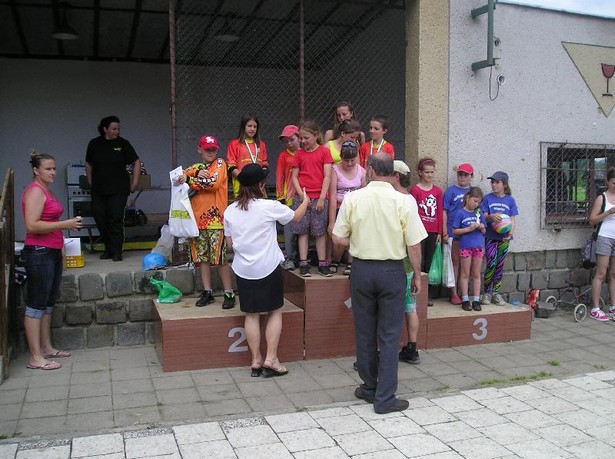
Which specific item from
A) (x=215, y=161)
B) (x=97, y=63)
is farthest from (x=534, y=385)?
(x=97, y=63)

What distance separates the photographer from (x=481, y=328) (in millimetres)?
6316

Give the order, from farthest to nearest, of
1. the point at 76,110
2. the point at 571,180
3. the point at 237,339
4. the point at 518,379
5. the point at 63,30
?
the point at 76,110 < the point at 63,30 < the point at 571,180 < the point at 237,339 < the point at 518,379

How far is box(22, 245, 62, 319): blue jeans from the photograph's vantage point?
5160 mm

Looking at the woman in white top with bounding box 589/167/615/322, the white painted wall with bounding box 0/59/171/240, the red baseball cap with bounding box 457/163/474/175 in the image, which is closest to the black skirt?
the red baseball cap with bounding box 457/163/474/175

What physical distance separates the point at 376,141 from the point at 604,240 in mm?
3359

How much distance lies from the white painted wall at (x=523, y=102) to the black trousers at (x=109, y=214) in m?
3.87

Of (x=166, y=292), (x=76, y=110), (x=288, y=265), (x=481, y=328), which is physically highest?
(x=76, y=110)

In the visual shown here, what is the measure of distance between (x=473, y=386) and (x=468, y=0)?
14.9ft

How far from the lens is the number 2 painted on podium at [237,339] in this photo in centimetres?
539

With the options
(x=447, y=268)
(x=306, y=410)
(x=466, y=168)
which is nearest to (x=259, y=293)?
(x=306, y=410)

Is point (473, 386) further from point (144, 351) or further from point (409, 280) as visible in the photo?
point (144, 351)

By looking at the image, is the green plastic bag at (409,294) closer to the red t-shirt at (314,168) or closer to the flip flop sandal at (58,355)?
the red t-shirt at (314,168)

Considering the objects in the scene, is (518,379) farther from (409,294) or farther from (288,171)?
(288,171)

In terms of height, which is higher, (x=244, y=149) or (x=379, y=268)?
(x=244, y=149)
